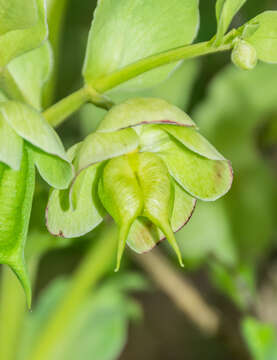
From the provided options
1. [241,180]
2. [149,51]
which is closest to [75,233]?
[149,51]

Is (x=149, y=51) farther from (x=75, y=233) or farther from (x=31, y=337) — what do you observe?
(x=31, y=337)

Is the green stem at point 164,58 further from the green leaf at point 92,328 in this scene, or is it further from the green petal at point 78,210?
the green leaf at point 92,328

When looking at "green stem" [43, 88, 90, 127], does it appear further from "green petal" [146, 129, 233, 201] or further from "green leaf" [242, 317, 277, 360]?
"green leaf" [242, 317, 277, 360]

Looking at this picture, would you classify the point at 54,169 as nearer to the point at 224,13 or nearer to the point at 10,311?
the point at 224,13

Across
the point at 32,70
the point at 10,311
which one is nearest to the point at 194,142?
the point at 32,70

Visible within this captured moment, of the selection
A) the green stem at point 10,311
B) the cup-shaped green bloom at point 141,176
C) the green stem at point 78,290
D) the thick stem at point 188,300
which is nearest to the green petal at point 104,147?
the cup-shaped green bloom at point 141,176
